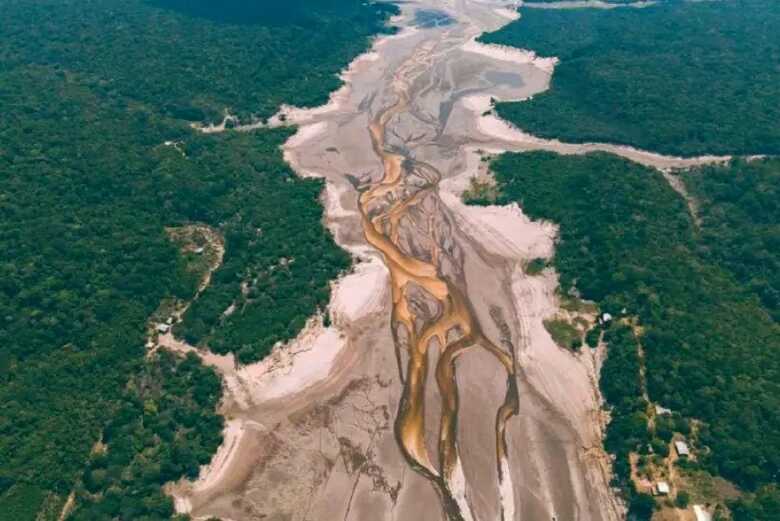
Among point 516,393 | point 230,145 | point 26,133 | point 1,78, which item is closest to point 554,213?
point 516,393

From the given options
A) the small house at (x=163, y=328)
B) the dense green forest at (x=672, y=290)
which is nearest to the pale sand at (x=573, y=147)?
the dense green forest at (x=672, y=290)

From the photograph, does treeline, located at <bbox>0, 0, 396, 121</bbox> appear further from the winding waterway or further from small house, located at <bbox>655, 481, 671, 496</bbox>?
small house, located at <bbox>655, 481, 671, 496</bbox>

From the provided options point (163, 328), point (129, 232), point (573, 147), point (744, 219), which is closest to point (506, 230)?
point (573, 147)

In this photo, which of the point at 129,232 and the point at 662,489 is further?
the point at 129,232

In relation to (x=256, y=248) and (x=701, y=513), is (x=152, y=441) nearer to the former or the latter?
(x=256, y=248)

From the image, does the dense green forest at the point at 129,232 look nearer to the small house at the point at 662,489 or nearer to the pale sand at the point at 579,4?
the small house at the point at 662,489

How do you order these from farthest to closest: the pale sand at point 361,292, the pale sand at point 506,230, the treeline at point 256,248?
1. the pale sand at point 506,230
2. the pale sand at point 361,292
3. the treeline at point 256,248
